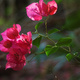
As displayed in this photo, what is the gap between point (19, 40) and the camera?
70 cm

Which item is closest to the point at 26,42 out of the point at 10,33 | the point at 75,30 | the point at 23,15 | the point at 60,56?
the point at 10,33

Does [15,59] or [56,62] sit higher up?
[15,59]

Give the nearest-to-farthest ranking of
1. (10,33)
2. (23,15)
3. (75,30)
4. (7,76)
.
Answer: (10,33) → (75,30) → (7,76) → (23,15)

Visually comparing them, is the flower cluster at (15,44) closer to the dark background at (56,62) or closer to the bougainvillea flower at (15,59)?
the bougainvillea flower at (15,59)

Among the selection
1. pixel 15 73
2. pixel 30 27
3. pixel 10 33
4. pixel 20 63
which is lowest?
pixel 15 73

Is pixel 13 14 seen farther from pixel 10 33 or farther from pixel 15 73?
pixel 10 33

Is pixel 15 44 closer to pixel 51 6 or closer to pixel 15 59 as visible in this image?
pixel 15 59

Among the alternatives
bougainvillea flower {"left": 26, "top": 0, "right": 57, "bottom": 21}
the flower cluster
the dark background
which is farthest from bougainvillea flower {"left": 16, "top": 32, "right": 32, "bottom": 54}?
the dark background

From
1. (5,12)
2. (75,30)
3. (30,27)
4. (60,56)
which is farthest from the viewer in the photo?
(5,12)

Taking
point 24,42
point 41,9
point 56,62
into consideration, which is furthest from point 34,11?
point 56,62

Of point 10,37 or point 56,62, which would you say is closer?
point 10,37

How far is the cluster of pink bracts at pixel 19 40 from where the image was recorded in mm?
724

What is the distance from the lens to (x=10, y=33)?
0.72 metres

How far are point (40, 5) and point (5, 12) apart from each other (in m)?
4.21
